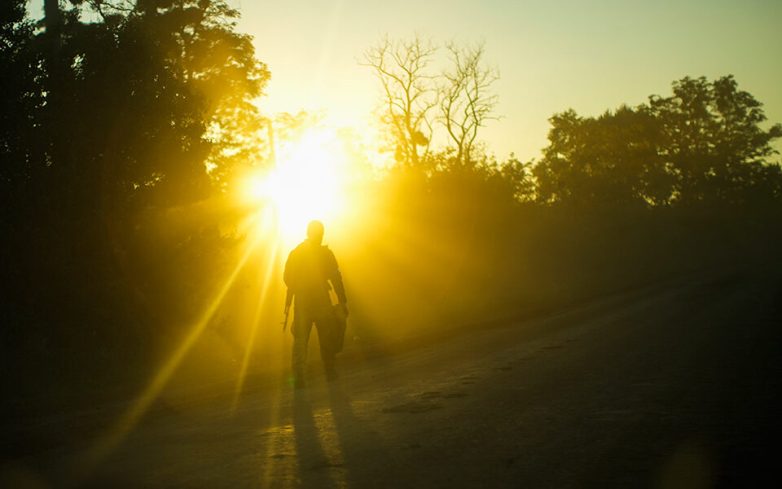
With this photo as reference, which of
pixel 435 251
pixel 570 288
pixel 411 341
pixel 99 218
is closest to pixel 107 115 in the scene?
pixel 99 218

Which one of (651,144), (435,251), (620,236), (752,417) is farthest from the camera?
(651,144)

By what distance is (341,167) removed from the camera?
45438 mm

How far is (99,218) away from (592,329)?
32.6ft

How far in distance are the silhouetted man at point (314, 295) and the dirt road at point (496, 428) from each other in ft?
2.11

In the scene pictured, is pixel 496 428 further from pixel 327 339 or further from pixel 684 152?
pixel 684 152

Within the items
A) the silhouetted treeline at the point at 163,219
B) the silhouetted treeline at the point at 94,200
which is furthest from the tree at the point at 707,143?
the silhouetted treeline at the point at 94,200

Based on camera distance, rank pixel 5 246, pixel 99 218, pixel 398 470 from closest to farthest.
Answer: pixel 398 470 → pixel 5 246 → pixel 99 218

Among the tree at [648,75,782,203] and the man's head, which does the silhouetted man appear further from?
the tree at [648,75,782,203]

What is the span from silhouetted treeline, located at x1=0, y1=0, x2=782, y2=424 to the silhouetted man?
10.2ft

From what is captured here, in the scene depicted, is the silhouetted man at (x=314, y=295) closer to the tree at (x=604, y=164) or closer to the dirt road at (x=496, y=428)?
the dirt road at (x=496, y=428)

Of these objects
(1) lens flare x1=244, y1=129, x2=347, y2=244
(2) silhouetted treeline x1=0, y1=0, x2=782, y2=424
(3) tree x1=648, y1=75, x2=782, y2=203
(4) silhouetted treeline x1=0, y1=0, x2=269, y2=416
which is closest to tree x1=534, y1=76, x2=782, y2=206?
(3) tree x1=648, y1=75, x2=782, y2=203

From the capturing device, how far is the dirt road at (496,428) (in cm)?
538

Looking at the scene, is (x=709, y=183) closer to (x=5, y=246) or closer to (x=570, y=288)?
(x=570, y=288)

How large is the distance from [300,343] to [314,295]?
27.9 inches
